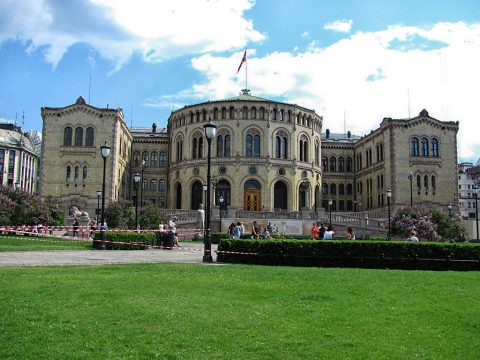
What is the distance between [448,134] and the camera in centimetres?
6562

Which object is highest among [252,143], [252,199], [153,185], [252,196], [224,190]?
[252,143]

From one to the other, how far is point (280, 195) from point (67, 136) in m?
27.3

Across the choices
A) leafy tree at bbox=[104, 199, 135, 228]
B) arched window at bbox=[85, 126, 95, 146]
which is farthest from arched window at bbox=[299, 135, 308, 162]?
leafy tree at bbox=[104, 199, 135, 228]

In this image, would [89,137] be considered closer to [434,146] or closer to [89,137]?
[89,137]

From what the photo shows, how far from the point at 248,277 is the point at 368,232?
39.6 meters

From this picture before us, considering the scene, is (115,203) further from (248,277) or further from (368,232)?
(248,277)

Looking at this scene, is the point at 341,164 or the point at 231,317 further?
the point at 341,164

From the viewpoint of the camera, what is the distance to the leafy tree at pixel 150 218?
1794 inches

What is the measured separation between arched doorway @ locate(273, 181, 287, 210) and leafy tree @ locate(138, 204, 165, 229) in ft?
67.3

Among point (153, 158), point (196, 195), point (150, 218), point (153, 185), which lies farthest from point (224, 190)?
point (150, 218)

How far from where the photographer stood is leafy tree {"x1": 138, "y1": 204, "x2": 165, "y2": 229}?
45.6 m

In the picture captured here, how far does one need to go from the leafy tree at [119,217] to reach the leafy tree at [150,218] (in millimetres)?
809

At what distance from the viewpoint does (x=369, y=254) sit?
18.1 meters

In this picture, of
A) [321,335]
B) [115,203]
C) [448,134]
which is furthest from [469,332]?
[448,134]
